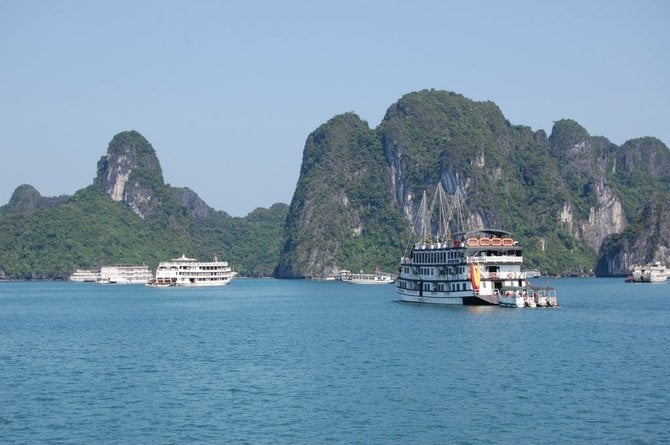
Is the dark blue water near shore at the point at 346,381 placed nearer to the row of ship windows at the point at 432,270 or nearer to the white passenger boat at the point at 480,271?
the white passenger boat at the point at 480,271

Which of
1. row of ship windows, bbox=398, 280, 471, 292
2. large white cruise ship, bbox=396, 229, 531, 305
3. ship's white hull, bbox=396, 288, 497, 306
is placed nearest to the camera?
large white cruise ship, bbox=396, 229, 531, 305

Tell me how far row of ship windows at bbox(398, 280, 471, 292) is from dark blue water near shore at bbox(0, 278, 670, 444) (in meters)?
8.97

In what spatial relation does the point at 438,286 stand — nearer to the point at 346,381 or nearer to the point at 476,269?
the point at 476,269

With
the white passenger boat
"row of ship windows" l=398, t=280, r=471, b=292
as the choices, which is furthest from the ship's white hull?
"row of ship windows" l=398, t=280, r=471, b=292

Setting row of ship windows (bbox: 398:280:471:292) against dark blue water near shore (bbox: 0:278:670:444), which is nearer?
dark blue water near shore (bbox: 0:278:670:444)

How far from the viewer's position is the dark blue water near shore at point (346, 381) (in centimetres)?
3988

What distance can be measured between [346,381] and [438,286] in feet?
188

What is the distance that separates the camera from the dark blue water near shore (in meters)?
39.9

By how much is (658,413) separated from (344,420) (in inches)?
557

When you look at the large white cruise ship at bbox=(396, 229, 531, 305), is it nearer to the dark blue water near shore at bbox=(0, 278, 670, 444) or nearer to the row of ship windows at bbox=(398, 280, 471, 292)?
the row of ship windows at bbox=(398, 280, 471, 292)

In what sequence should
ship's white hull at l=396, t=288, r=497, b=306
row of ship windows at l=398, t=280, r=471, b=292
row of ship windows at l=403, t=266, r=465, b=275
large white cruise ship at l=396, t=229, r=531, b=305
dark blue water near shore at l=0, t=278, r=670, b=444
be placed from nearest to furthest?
dark blue water near shore at l=0, t=278, r=670, b=444 → large white cruise ship at l=396, t=229, r=531, b=305 → ship's white hull at l=396, t=288, r=497, b=306 → row of ship windows at l=403, t=266, r=465, b=275 → row of ship windows at l=398, t=280, r=471, b=292

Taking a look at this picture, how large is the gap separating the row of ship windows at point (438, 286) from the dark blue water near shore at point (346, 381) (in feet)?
29.4

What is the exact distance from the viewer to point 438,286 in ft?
355

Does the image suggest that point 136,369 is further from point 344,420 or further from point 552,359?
point 552,359
